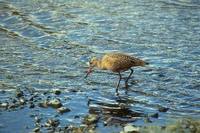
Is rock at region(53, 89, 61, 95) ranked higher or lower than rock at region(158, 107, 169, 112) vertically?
higher

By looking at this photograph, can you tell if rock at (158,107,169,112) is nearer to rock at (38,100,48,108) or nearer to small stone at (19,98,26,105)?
rock at (38,100,48,108)

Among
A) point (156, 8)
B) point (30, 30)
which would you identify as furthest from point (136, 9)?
point (30, 30)

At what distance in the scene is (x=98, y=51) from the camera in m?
16.8

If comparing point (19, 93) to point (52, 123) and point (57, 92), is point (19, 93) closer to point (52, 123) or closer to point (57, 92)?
point (57, 92)

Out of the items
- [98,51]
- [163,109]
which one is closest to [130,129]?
[163,109]

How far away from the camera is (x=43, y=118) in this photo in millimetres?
11258

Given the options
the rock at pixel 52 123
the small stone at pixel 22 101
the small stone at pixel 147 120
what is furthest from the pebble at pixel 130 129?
the small stone at pixel 22 101

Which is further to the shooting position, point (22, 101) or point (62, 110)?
point (22, 101)

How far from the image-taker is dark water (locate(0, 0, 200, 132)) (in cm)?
1234

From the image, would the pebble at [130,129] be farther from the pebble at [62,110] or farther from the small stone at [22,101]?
the small stone at [22,101]

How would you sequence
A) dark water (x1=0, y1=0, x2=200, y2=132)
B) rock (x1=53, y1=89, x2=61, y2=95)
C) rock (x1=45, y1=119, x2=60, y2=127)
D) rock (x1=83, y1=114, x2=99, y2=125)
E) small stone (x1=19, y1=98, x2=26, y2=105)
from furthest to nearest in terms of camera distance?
rock (x1=53, y1=89, x2=61, y2=95)
dark water (x1=0, y1=0, x2=200, y2=132)
small stone (x1=19, y1=98, x2=26, y2=105)
rock (x1=83, y1=114, x2=99, y2=125)
rock (x1=45, y1=119, x2=60, y2=127)

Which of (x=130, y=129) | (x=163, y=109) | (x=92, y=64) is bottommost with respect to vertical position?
(x=163, y=109)

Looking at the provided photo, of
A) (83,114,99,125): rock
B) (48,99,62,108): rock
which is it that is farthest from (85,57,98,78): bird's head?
(83,114,99,125): rock

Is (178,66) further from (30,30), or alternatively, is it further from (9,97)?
(30,30)
